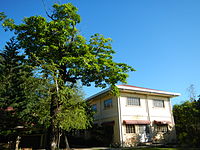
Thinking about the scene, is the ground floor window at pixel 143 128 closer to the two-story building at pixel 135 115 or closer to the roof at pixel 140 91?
the two-story building at pixel 135 115

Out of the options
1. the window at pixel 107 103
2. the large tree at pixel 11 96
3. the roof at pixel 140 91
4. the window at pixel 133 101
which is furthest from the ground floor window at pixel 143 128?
the large tree at pixel 11 96

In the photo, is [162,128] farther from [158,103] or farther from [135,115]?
[135,115]

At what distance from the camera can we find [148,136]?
18.1 m

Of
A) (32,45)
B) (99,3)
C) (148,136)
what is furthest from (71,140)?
(99,3)

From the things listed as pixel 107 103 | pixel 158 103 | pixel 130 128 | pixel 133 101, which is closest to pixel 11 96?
pixel 107 103

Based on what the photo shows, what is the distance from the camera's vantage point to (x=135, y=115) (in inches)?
717

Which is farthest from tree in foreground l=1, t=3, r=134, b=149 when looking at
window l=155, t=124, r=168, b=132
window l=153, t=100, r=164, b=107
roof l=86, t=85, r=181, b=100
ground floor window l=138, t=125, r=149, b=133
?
window l=155, t=124, r=168, b=132

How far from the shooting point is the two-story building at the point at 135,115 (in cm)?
1717

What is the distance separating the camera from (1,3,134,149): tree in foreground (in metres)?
9.84

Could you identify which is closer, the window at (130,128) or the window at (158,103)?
the window at (130,128)

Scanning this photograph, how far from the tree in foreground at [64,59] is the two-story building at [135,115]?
5497 millimetres

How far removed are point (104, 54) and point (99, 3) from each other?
3912 mm

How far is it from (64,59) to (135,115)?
36.8 ft

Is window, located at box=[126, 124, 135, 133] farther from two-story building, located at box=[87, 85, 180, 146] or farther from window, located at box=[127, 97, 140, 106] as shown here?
window, located at box=[127, 97, 140, 106]
